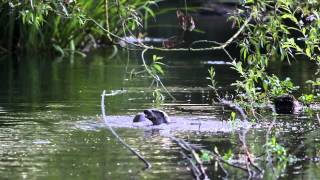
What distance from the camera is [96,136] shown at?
7836 millimetres

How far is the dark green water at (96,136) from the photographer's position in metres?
6.32

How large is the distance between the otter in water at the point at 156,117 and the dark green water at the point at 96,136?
0.40 m

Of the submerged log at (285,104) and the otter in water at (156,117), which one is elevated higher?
the submerged log at (285,104)

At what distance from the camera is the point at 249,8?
329 inches

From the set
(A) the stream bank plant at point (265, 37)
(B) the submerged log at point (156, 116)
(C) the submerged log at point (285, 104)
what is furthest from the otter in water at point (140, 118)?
(C) the submerged log at point (285, 104)

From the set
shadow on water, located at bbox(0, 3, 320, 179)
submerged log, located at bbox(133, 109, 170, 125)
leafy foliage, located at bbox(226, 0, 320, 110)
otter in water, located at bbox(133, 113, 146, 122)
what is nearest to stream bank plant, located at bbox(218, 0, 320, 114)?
leafy foliage, located at bbox(226, 0, 320, 110)

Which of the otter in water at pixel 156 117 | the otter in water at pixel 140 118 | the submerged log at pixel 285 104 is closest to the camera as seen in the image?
the otter in water at pixel 156 117

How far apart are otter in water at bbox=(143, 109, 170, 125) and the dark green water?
0.40 meters

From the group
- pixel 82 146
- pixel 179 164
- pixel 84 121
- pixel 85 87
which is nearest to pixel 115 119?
pixel 84 121

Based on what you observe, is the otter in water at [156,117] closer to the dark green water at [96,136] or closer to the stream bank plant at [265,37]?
the dark green water at [96,136]

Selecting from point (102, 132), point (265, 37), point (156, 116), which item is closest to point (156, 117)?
point (156, 116)

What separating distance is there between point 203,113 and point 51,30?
1017cm

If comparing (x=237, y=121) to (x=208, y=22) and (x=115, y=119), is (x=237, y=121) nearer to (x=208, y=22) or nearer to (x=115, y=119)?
(x=115, y=119)

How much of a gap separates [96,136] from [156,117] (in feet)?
2.97
